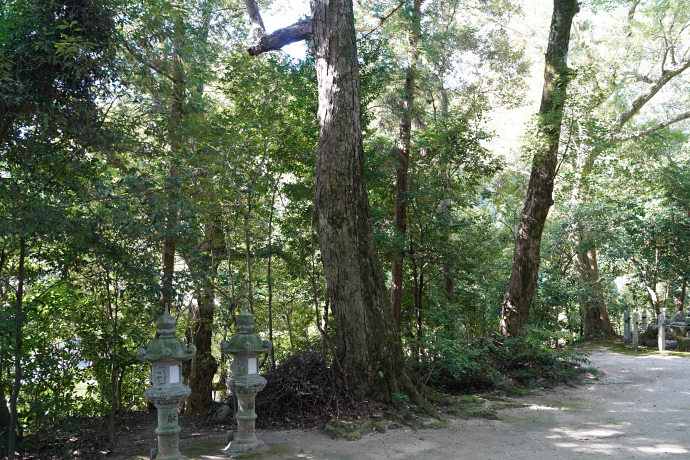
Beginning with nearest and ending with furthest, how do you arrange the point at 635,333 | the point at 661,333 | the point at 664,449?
the point at 664,449, the point at 661,333, the point at 635,333

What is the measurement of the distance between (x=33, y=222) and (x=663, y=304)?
19.5 m

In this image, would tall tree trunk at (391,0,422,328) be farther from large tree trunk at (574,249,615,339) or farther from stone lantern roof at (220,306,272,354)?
large tree trunk at (574,249,615,339)

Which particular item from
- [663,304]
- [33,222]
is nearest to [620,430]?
[33,222]

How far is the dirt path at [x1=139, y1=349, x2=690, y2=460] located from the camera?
4375mm

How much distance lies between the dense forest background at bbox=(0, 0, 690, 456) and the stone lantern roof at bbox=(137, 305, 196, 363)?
1.23 metres

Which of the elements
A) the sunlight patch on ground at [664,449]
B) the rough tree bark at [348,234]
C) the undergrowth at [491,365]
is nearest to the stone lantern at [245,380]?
the rough tree bark at [348,234]

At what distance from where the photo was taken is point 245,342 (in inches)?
180

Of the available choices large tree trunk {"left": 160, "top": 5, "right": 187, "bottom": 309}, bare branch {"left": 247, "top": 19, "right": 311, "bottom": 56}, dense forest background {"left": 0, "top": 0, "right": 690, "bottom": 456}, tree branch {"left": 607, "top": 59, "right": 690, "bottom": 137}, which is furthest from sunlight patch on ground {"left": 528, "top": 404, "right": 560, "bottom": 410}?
tree branch {"left": 607, "top": 59, "right": 690, "bottom": 137}

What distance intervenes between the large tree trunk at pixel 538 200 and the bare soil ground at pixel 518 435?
2.13 meters

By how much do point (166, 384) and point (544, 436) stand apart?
3769mm

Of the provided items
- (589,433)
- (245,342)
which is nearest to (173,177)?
(245,342)

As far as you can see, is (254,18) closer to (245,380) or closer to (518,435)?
(245,380)

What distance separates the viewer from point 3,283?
5.18m

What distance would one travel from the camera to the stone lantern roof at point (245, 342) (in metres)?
4.56
